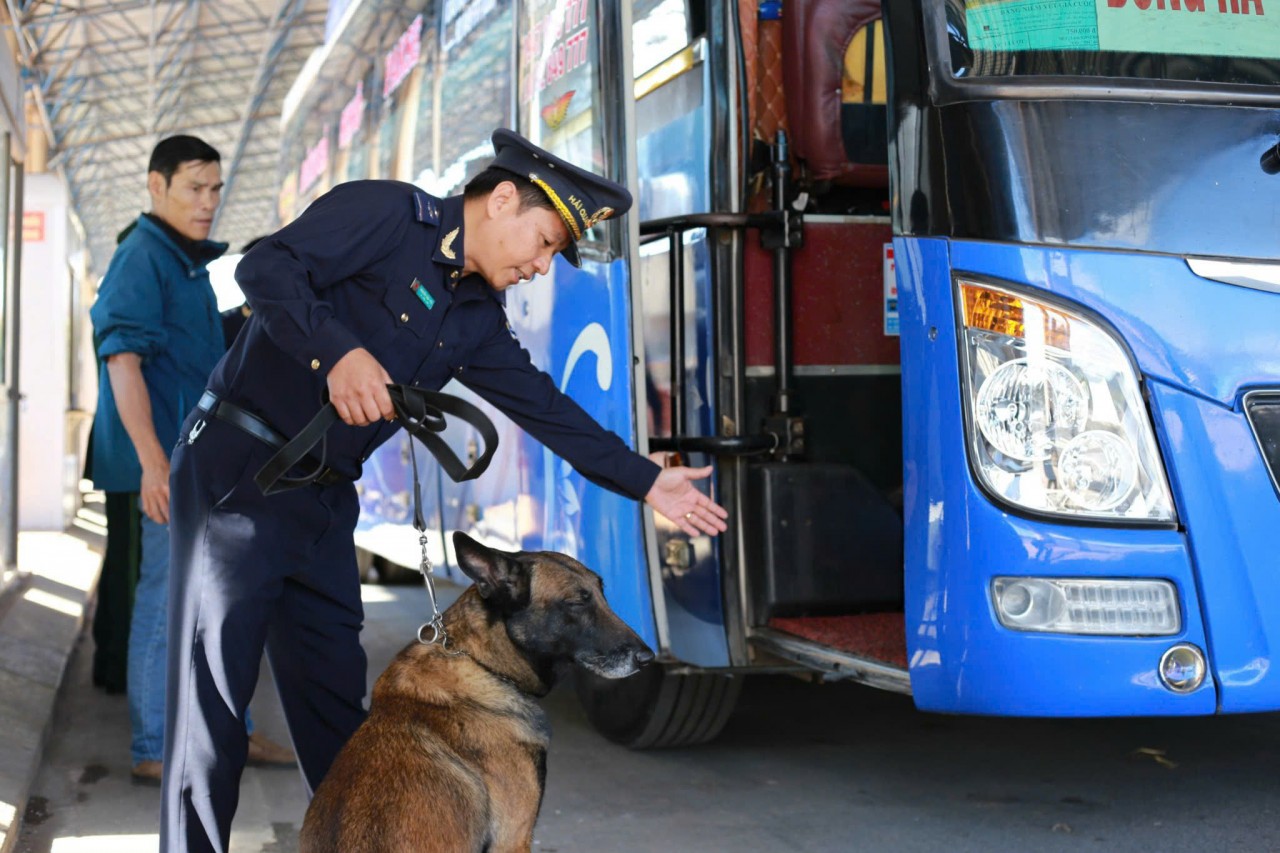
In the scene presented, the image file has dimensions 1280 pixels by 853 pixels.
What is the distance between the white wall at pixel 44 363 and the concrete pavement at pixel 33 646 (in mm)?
832

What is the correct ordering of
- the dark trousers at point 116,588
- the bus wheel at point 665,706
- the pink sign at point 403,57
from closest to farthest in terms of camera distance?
the bus wheel at point 665,706
the dark trousers at point 116,588
the pink sign at point 403,57

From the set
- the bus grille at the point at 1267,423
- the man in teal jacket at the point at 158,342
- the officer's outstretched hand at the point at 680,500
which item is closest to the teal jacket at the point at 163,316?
the man in teal jacket at the point at 158,342

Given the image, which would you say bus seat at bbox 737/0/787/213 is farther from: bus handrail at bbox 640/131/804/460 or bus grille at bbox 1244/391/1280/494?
bus grille at bbox 1244/391/1280/494

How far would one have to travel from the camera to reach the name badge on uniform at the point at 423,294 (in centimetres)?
314

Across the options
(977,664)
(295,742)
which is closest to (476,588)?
(295,742)

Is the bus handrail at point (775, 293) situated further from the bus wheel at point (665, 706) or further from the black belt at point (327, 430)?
the black belt at point (327, 430)

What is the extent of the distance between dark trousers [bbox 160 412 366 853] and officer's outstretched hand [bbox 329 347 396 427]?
0.35 metres

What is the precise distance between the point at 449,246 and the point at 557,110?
1.68m

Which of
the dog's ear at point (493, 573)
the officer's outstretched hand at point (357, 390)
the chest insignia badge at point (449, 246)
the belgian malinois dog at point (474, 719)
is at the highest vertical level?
the chest insignia badge at point (449, 246)

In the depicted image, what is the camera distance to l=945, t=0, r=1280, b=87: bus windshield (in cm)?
342

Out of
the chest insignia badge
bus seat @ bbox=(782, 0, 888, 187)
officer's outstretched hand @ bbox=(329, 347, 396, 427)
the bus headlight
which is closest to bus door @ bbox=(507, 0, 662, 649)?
bus seat @ bbox=(782, 0, 888, 187)

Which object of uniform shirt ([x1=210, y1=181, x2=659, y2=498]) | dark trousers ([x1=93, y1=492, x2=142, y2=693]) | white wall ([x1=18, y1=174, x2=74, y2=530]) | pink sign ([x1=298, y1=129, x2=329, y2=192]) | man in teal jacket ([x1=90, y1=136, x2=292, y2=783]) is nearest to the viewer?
uniform shirt ([x1=210, y1=181, x2=659, y2=498])

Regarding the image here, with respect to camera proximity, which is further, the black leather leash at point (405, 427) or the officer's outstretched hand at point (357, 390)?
the black leather leash at point (405, 427)

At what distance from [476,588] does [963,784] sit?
7.06 ft
